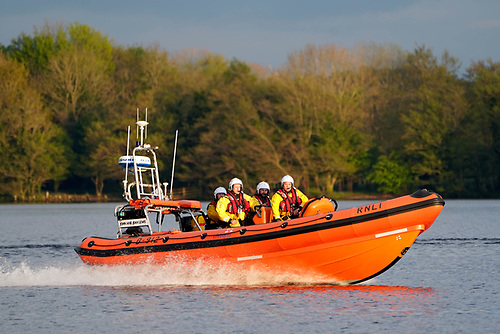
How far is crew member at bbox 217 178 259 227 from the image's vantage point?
47.2 feet

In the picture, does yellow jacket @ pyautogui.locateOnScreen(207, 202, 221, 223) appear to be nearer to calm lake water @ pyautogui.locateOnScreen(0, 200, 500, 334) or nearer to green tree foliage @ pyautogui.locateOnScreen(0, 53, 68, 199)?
calm lake water @ pyautogui.locateOnScreen(0, 200, 500, 334)

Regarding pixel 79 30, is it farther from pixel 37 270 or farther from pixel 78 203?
pixel 37 270

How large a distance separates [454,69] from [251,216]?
169ft

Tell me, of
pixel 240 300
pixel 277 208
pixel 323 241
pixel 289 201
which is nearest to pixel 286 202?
pixel 289 201

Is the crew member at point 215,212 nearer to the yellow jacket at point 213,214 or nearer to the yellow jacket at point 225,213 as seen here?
the yellow jacket at point 213,214

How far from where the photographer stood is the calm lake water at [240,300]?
1119 cm

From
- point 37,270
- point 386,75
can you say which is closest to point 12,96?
point 386,75

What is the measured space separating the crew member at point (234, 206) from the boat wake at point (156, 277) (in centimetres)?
89

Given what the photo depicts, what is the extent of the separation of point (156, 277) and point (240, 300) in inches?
91.5

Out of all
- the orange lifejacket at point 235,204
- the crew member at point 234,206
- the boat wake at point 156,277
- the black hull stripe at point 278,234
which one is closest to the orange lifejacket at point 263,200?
the crew member at point 234,206

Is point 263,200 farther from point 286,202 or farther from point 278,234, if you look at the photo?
point 278,234

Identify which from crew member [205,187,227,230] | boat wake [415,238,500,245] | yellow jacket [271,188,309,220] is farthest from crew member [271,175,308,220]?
boat wake [415,238,500,245]

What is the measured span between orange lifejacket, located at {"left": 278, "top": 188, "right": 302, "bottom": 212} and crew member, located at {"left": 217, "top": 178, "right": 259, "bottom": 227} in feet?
2.14

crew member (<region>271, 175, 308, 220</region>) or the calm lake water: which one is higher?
crew member (<region>271, 175, 308, 220</region>)
